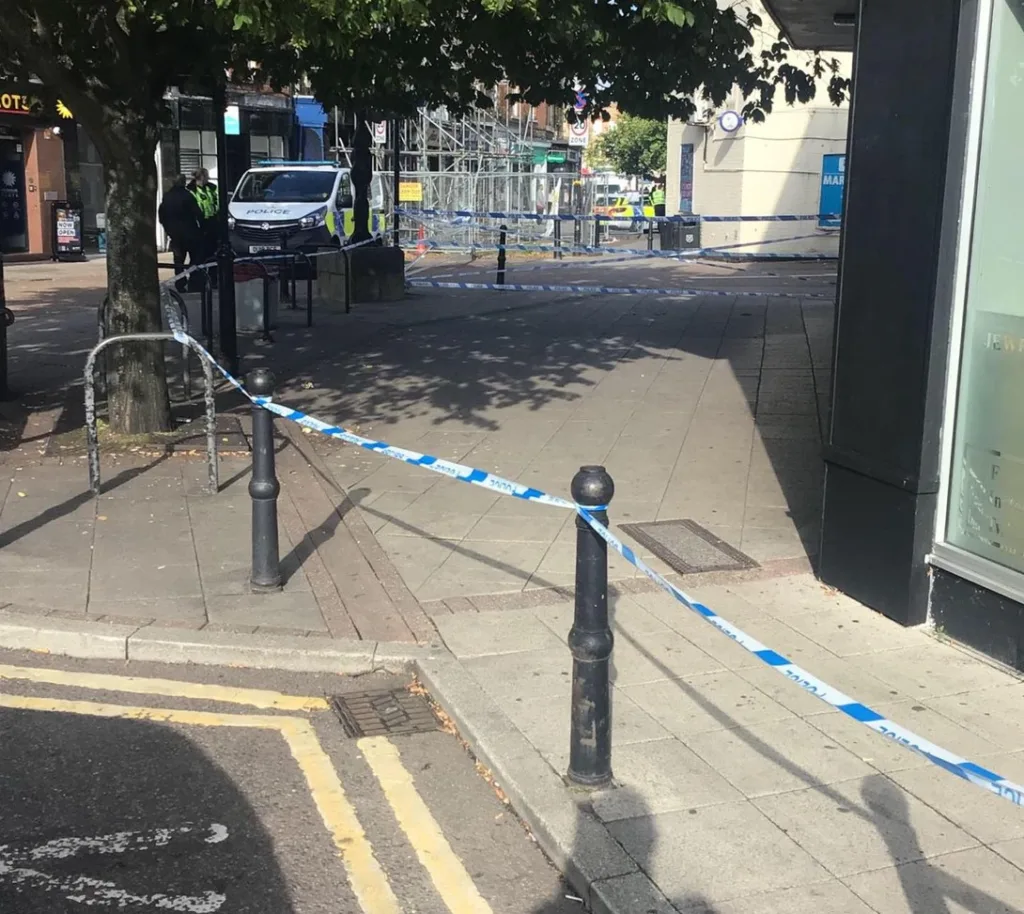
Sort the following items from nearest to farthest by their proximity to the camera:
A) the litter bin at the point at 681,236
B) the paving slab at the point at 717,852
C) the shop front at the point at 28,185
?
the paving slab at the point at 717,852
the shop front at the point at 28,185
the litter bin at the point at 681,236

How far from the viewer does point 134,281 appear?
8.34 meters

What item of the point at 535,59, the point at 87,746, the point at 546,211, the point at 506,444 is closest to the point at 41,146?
the point at 546,211

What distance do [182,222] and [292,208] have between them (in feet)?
16.5

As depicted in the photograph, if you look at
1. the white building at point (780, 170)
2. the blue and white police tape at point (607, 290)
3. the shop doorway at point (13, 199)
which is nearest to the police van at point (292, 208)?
the blue and white police tape at point (607, 290)

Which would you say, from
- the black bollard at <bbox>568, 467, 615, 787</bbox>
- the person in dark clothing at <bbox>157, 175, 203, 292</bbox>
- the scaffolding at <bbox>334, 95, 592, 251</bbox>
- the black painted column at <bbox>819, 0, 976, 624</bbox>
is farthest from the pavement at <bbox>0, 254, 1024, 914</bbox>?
the scaffolding at <bbox>334, 95, 592, 251</bbox>

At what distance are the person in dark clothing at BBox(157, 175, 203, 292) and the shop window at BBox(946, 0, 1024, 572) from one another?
1370 centimetres

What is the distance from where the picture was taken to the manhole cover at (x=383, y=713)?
4480 mm

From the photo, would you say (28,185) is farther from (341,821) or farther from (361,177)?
(341,821)

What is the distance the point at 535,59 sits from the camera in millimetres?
Result: 11133

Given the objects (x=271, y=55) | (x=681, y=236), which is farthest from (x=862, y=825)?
(x=681, y=236)

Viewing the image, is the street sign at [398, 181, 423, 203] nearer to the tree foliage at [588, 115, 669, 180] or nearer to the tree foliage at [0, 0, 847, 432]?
the tree foliage at [0, 0, 847, 432]

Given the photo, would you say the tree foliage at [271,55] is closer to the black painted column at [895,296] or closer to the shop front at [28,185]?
the black painted column at [895,296]

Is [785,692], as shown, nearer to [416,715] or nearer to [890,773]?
[890,773]

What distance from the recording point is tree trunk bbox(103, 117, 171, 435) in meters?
8.27
